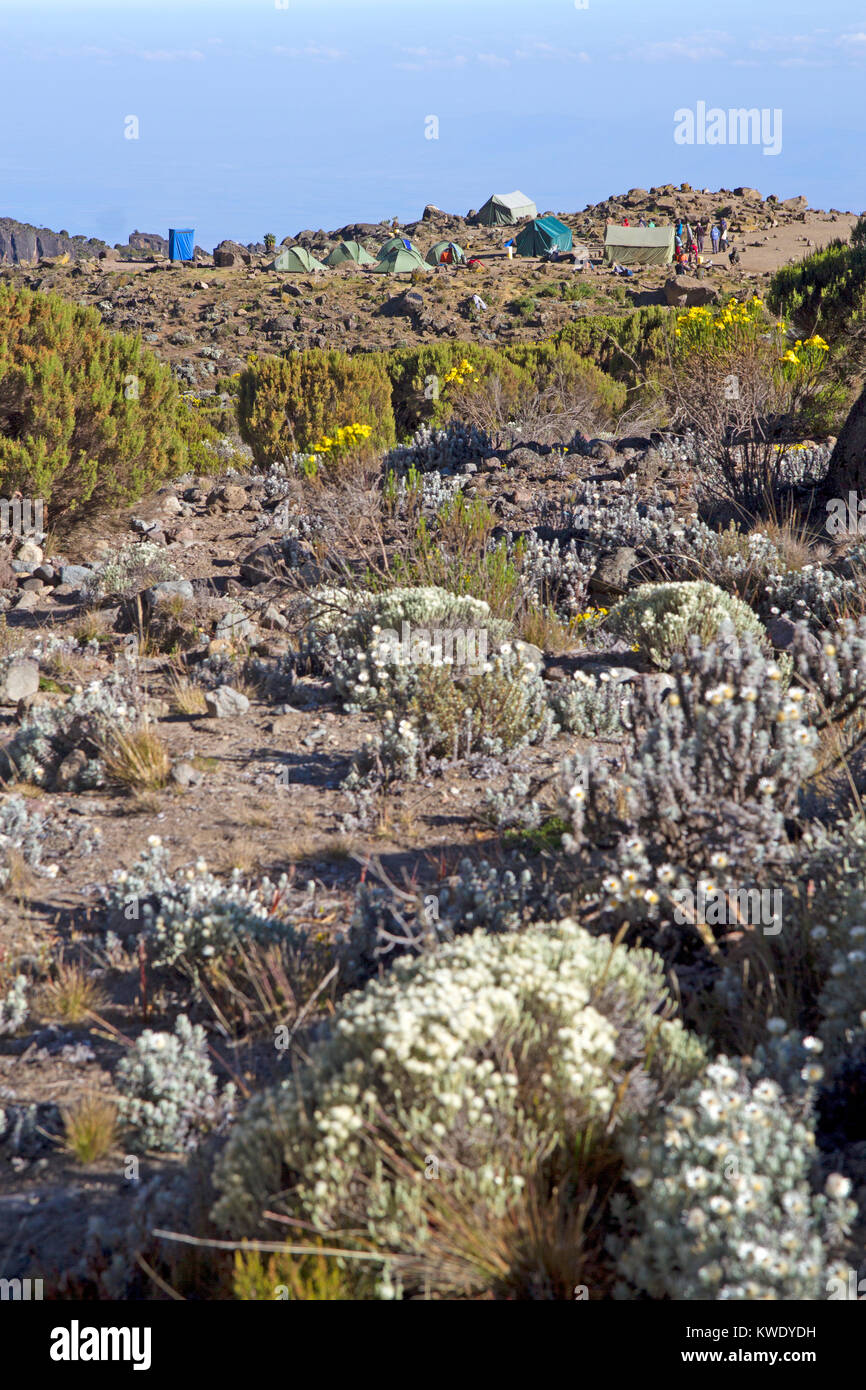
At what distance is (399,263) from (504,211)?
21.2 meters

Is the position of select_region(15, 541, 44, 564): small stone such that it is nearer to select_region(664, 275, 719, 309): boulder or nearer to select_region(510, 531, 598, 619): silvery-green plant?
select_region(510, 531, 598, 619): silvery-green plant

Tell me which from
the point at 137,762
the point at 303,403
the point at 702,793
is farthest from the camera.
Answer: the point at 303,403

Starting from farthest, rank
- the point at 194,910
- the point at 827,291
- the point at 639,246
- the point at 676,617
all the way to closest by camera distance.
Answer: the point at 639,246, the point at 827,291, the point at 676,617, the point at 194,910

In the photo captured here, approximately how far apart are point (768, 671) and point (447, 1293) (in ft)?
7.70

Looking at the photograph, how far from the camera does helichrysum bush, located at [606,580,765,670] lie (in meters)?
5.76

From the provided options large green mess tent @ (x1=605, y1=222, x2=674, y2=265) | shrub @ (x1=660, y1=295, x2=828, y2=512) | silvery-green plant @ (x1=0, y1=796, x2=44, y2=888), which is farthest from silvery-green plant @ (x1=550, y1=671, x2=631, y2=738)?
large green mess tent @ (x1=605, y1=222, x2=674, y2=265)

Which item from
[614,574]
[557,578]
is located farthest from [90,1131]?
[614,574]

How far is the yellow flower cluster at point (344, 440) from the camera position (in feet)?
33.3

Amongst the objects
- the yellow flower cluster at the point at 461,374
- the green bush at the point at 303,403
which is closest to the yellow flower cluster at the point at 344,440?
the green bush at the point at 303,403

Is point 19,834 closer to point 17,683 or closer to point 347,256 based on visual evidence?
point 17,683

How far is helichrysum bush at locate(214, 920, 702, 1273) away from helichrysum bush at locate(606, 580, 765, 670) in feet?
11.4

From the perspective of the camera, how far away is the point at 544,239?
5350cm
